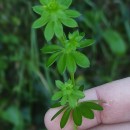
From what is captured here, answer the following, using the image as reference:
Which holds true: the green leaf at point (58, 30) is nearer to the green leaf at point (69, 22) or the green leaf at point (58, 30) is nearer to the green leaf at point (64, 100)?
the green leaf at point (69, 22)

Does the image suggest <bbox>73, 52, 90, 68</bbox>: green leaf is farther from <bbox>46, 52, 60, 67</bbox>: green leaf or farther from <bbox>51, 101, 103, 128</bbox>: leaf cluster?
<bbox>51, 101, 103, 128</bbox>: leaf cluster

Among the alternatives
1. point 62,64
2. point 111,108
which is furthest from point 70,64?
point 111,108

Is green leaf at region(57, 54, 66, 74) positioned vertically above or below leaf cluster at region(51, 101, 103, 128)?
above

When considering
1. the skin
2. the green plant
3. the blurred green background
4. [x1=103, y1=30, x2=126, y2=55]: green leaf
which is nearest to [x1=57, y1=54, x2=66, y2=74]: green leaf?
the green plant

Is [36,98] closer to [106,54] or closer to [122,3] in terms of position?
[106,54]

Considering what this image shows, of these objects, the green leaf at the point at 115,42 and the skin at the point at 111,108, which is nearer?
the skin at the point at 111,108

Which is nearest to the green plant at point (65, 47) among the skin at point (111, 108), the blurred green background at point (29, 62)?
the skin at point (111, 108)
